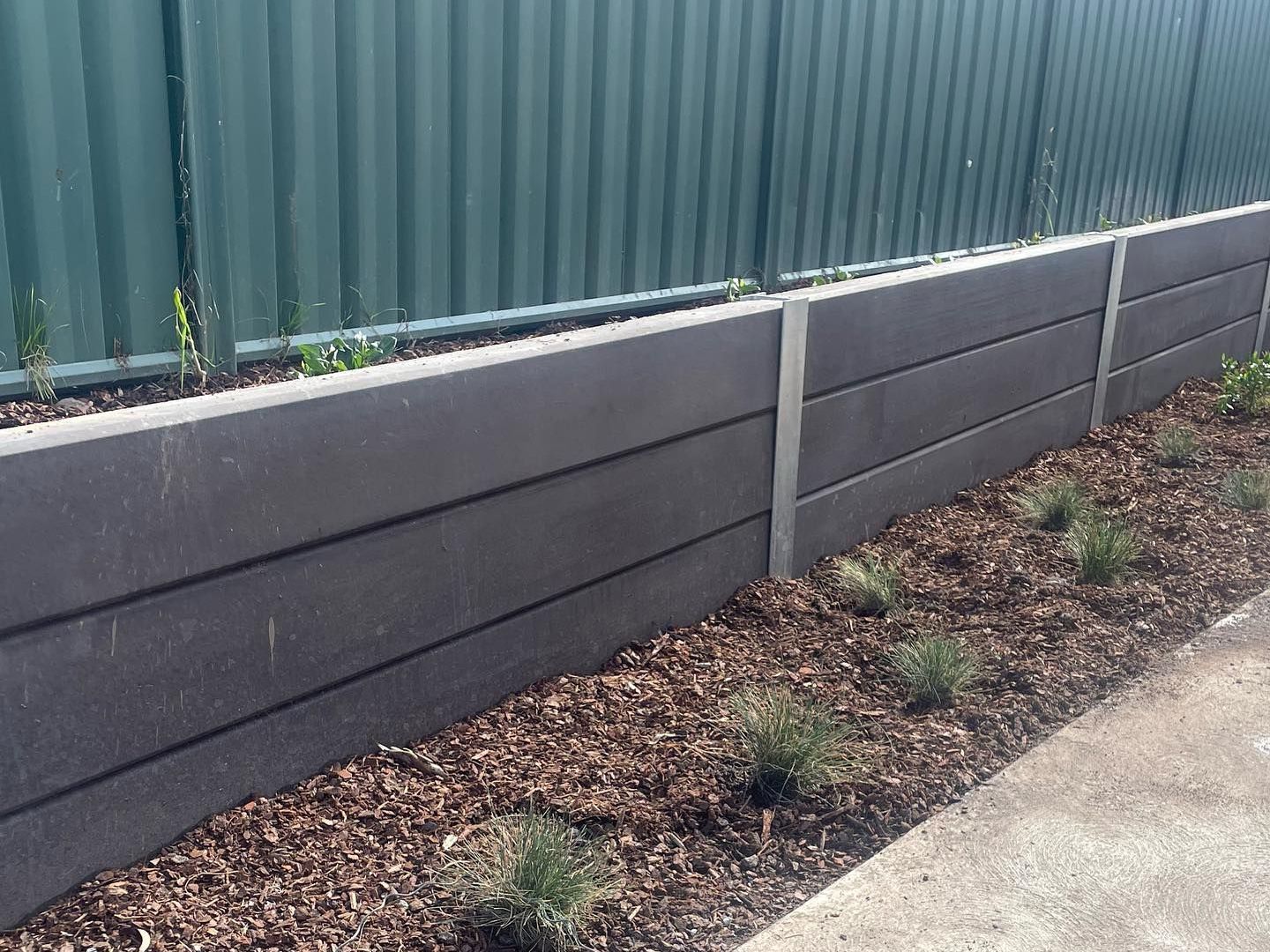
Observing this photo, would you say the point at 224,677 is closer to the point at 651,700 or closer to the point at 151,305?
the point at 151,305

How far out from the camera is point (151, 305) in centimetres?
336

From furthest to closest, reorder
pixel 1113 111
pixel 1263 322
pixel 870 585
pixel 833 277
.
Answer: pixel 1263 322
pixel 1113 111
pixel 833 277
pixel 870 585

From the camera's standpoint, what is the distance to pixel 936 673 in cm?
387

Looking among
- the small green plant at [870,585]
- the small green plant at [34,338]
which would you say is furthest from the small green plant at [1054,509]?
the small green plant at [34,338]

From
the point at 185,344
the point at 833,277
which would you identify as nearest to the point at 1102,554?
the point at 833,277

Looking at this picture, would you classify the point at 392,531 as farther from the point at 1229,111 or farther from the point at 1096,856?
the point at 1229,111

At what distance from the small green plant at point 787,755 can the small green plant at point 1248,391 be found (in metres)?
4.76

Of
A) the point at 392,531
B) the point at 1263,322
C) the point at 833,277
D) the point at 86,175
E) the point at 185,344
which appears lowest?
the point at 1263,322

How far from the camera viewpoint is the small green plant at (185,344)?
3.35 metres

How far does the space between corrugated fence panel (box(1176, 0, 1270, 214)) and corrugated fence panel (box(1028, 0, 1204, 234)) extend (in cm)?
31

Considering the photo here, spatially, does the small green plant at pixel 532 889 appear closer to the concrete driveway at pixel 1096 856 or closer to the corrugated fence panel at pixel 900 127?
the concrete driveway at pixel 1096 856

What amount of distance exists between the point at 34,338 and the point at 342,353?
0.91m

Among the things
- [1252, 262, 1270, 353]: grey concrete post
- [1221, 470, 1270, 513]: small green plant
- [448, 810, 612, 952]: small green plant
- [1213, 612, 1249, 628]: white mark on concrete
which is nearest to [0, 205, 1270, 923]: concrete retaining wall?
[448, 810, 612, 952]: small green plant

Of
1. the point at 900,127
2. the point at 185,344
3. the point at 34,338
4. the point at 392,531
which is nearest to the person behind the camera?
the point at 34,338
